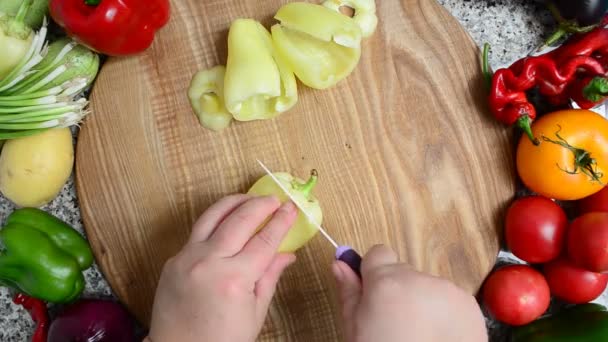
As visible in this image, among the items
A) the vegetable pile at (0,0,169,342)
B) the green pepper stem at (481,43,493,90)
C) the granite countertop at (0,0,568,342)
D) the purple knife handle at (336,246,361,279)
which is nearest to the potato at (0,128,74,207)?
the vegetable pile at (0,0,169,342)

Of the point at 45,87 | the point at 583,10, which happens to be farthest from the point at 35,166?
the point at 583,10

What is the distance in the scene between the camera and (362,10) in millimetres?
1203

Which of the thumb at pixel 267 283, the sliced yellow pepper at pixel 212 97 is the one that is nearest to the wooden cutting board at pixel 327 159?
the sliced yellow pepper at pixel 212 97

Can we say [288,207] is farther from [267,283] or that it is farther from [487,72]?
[487,72]

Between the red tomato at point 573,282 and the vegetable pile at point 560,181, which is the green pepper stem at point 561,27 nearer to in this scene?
the vegetable pile at point 560,181

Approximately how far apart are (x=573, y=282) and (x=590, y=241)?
12 cm

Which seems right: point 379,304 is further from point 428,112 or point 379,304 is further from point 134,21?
point 134,21

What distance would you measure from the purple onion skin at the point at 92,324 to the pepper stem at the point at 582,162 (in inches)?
35.5

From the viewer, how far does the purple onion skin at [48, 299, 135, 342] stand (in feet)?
3.88

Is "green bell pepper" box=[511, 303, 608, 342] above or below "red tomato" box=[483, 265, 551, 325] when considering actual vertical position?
below

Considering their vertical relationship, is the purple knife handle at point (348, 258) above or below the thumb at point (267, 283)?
above

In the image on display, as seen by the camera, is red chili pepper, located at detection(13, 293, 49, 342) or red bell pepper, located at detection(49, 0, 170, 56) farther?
red chili pepper, located at detection(13, 293, 49, 342)

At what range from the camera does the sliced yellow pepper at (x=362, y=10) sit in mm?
1202

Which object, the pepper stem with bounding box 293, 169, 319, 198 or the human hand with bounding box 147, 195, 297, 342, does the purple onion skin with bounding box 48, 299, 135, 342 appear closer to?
the human hand with bounding box 147, 195, 297, 342
